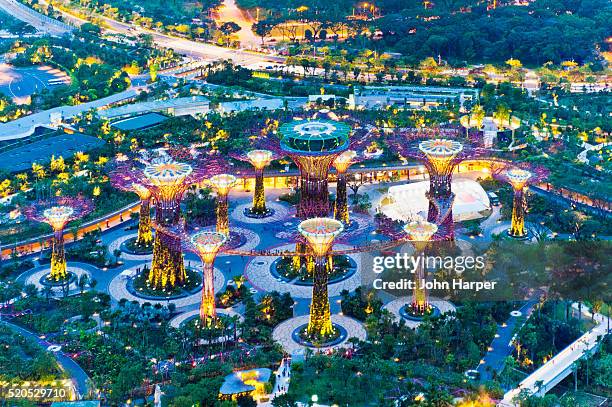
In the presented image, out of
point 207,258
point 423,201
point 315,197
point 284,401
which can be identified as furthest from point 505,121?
point 284,401

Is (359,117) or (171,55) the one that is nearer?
(359,117)

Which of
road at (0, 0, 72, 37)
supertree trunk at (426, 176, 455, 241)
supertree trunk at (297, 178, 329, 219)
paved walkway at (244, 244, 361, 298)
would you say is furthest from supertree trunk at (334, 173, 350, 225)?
road at (0, 0, 72, 37)

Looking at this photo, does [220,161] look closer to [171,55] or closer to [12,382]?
[12,382]

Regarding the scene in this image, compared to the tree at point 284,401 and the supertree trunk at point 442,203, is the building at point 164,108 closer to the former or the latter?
the supertree trunk at point 442,203

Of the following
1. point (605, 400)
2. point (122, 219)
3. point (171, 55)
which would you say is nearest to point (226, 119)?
point (122, 219)

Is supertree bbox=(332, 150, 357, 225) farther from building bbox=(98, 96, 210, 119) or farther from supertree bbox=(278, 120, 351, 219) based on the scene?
building bbox=(98, 96, 210, 119)

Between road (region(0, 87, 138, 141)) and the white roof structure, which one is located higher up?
road (region(0, 87, 138, 141))

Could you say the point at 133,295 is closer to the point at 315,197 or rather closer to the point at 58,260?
the point at 58,260
